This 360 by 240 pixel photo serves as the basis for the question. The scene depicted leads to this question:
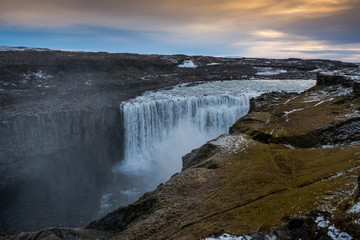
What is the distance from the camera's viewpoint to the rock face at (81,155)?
10.9 m

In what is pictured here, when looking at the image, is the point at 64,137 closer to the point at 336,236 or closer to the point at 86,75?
the point at 86,75

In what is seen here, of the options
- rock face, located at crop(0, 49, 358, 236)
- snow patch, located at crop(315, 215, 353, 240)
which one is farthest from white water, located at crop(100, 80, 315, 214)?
snow patch, located at crop(315, 215, 353, 240)

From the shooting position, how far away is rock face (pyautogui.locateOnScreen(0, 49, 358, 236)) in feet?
35.9

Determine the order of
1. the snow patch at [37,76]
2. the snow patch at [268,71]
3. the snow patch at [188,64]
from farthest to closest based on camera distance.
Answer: the snow patch at [188,64] → the snow patch at [268,71] → the snow patch at [37,76]

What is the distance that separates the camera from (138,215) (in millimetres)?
11648

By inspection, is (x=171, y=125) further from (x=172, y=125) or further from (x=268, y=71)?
(x=268, y=71)

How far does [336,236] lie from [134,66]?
5206 centimetres

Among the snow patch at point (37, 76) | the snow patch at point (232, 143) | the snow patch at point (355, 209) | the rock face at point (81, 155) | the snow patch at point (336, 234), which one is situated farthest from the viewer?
the snow patch at point (37, 76)

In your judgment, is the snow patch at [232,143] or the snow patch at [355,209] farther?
the snow patch at [232,143]

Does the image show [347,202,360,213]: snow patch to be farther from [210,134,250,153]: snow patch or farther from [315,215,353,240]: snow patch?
[210,134,250,153]: snow patch

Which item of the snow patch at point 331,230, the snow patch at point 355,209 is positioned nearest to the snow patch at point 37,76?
the snow patch at point 331,230

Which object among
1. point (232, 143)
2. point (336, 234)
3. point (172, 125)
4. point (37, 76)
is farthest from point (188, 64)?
point (336, 234)

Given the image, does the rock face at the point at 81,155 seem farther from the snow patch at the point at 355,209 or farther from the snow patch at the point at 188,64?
the snow patch at the point at 188,64

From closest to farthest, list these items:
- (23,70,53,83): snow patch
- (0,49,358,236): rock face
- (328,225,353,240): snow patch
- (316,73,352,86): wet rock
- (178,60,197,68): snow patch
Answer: (328,225,353,240): snow patch
(0,49,358,236): rock face
(316,73,352,86): wet rock
(23,70,53,83): snow patch
(178,60,197,68): snow patch
